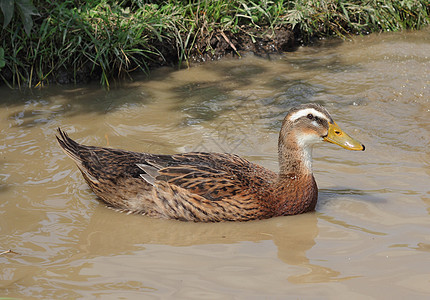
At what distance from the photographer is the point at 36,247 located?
188 inches

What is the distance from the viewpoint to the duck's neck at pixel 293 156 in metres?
5.40

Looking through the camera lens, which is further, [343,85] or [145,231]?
[343,85]

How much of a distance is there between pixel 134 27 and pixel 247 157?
2.77m

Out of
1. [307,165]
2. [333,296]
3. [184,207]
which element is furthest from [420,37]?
[333,296]

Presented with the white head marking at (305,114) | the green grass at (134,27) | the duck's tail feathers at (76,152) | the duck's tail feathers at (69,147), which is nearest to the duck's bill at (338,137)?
the white head marking at (305,114)

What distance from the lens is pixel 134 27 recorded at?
8117 millimetres

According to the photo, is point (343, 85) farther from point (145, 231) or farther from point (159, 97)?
point (145, 231)

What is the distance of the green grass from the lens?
7863 mm

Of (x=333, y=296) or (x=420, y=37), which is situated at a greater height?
(x=420, y=37)

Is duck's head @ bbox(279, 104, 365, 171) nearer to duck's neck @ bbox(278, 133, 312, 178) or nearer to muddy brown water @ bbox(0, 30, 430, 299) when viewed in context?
duck's neck @ bbox(278, 133, 312, 178)

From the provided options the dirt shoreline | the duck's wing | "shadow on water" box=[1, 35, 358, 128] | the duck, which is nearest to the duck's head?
the duck

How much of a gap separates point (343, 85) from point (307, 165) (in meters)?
2.95

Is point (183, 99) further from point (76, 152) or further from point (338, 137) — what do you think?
point (338, 137)

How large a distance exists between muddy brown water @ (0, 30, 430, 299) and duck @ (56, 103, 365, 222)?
0.12 meters
